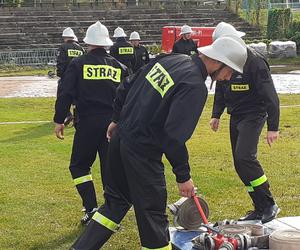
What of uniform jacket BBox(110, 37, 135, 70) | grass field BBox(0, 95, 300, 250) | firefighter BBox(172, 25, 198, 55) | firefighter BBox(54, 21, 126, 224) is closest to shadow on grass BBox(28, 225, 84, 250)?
grass field BBox(0, 95, 300, 250)

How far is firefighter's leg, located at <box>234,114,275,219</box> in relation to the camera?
6.48 m

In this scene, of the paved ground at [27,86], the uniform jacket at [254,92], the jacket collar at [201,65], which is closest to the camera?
the jacket collar at [201,65]

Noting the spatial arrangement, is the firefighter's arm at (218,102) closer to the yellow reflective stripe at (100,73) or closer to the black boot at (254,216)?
the yellow reflective stripe at (100,73)

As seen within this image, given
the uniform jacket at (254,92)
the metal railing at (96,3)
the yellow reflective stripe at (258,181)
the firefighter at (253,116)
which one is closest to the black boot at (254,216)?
the firefighter at (253,116)

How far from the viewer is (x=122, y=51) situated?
15.3 m

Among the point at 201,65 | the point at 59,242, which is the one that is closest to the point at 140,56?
the point at 59,242

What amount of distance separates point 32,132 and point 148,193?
900 centimetres

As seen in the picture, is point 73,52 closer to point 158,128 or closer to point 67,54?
point 67,54

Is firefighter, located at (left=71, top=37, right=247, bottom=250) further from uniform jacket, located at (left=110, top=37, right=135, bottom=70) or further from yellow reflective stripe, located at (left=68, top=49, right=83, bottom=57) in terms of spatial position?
uniform jacket, located at (left=110, top=37, right=135, bottom=70)

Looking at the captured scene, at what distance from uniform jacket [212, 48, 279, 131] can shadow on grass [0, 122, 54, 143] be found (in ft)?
22.5

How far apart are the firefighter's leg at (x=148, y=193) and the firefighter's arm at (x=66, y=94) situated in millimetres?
2010

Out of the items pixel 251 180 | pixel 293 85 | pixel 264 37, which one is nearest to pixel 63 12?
pixel 264 37

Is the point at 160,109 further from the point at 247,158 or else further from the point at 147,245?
the point at 247,158

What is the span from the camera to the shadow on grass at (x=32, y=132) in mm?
12758
